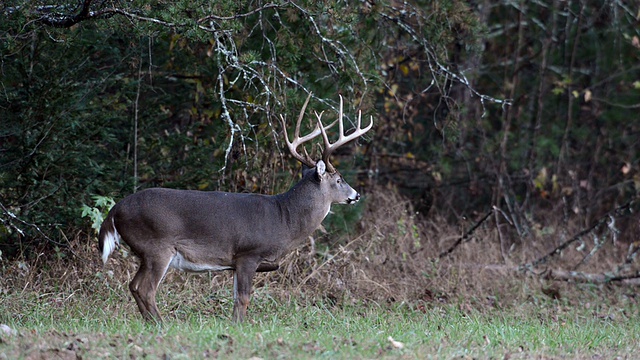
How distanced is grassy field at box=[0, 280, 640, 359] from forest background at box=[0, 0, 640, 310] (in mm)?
696

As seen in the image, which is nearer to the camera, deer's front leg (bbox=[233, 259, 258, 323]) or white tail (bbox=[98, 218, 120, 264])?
white tail (bbox=[98, 218, 120, 264])

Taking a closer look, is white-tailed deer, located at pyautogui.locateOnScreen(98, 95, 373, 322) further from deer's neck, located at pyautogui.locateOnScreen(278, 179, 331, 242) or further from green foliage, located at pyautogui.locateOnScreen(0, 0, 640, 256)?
green foliage, located at pyautogui.locateOnScreen(0, 0, 640, 256)

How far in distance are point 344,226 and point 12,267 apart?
150 inches

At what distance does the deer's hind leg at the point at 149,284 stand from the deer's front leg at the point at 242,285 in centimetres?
63

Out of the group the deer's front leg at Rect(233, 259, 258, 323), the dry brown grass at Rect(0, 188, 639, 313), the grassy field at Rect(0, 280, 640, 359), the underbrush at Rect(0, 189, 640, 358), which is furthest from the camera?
the dry brown grass at Rect(0, 188, 639, 313)

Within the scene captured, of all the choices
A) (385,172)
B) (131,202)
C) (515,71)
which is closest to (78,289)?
(131,202)

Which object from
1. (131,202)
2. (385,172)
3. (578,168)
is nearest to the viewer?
(131,202)

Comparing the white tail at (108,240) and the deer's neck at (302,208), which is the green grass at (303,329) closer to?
the white tail at (108,240)

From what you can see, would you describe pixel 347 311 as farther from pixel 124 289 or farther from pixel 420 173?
pixel 420 173

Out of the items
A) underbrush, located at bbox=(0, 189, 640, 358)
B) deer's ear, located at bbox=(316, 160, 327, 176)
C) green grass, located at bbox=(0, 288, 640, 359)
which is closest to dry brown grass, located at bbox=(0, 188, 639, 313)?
underbrush, located at bbox=(0, 189, 640, 358)

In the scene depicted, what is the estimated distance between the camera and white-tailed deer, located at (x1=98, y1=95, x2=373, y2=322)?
698 centimetres

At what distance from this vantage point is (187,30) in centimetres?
716

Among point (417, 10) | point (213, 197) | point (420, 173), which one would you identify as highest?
point (417, 10)

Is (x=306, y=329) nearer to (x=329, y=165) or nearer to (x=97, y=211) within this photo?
(x=329, y=165)
